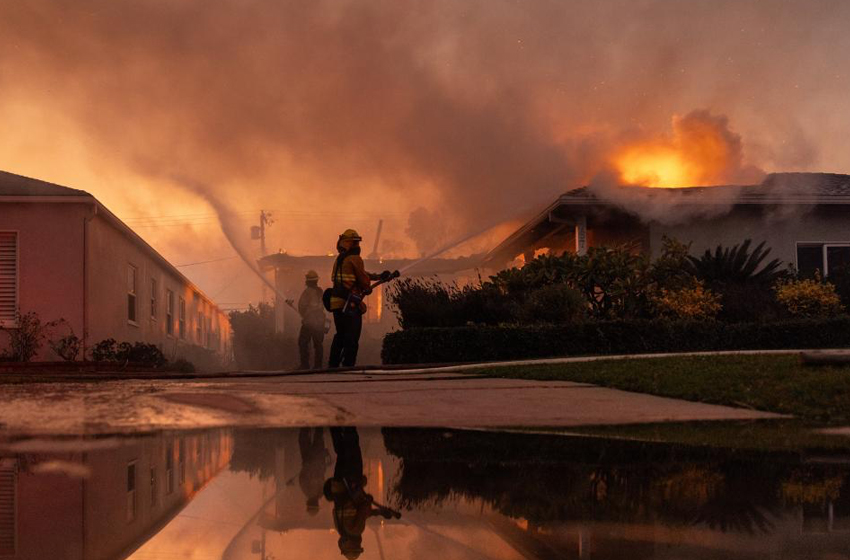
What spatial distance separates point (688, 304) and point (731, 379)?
899cm

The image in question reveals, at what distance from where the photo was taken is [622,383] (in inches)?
339

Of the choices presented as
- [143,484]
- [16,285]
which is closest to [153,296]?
[16,285]

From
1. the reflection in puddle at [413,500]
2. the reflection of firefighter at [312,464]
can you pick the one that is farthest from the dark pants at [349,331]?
the reflection in puddle at [413,500]

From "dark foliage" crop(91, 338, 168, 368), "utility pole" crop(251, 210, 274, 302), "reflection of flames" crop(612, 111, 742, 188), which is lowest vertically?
"dark foliage" crop(91, 338, 168, 368)

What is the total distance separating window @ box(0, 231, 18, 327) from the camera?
1819cm

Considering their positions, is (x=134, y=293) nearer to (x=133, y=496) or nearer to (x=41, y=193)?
(x=41, y=193)

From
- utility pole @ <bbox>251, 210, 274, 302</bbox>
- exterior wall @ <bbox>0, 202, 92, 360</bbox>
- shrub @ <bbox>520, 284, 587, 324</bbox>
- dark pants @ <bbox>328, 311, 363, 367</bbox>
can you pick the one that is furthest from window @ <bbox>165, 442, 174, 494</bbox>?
utility pole @ <bbox>251, 210, 274, 302</bbox>

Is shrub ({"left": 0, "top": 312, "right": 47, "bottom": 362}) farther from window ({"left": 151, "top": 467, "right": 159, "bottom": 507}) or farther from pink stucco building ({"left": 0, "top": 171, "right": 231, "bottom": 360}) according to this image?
window ({"left": 151, "top": 467, "right": 159, "bottom": 507})

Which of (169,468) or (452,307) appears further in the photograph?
(452,307)

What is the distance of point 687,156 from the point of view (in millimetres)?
20703

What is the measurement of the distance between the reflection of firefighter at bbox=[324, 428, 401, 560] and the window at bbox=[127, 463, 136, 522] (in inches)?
26.2

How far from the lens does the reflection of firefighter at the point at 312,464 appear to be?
11.8 feet

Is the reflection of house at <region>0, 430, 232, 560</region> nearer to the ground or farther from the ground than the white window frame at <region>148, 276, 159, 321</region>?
nearer to the ground

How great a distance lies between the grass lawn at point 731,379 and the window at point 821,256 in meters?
11.2
